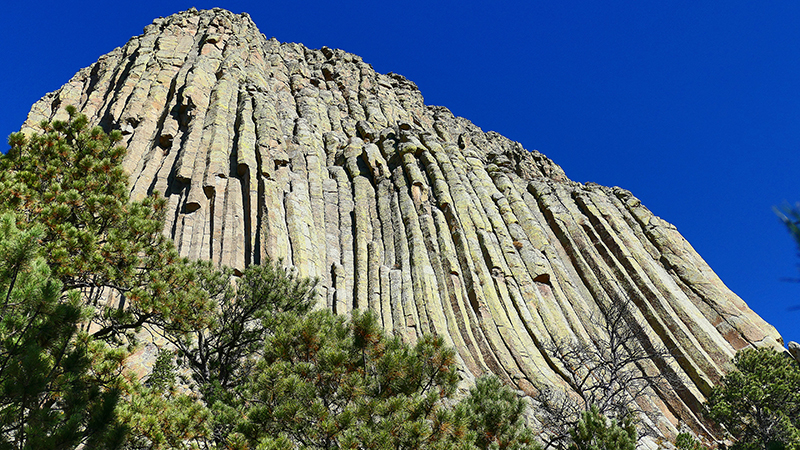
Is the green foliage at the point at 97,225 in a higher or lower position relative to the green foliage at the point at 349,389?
higher

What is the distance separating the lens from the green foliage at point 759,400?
19.9 meters

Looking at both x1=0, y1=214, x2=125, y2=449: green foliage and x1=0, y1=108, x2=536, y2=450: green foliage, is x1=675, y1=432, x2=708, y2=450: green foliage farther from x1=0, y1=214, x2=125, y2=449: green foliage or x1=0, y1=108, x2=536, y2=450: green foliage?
x1=0, y1=214, x2=125, y2=449: green foliage

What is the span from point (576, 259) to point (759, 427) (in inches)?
604

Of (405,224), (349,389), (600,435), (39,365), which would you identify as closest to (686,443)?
(600,435)

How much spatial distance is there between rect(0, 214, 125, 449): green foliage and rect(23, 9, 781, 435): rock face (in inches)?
719

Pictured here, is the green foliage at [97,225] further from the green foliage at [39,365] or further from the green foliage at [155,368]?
the green foliage at [39,365]

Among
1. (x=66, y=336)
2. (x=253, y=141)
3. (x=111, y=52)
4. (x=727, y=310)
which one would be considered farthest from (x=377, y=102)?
(x=66, y=336)

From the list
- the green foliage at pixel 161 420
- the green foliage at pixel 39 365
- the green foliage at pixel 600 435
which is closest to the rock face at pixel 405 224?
the green foliage at pixel 600 435

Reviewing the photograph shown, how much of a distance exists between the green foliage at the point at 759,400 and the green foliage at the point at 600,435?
39.4ft

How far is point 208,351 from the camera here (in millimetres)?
15172

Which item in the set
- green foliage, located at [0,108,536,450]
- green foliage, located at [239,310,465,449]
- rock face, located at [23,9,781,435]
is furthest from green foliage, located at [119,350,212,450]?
rock face, located at [23,9,781,435]

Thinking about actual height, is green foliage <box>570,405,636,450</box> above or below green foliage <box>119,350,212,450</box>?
below

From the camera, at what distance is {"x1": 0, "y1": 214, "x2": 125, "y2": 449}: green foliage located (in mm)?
6453

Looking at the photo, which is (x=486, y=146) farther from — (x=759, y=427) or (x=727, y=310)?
(x=759, y=427)
